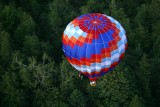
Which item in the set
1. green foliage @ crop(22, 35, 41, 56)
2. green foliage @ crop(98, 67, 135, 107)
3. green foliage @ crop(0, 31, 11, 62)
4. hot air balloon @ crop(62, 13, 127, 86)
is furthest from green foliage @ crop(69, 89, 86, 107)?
green foliage @ crop(0, 31, 11, 62)

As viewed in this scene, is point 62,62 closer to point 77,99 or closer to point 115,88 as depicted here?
point 77,99

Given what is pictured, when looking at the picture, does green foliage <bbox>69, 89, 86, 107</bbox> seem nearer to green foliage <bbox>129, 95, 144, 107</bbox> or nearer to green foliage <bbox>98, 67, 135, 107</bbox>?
green foliage <bbox>98, 67, 135, 107</bbox>

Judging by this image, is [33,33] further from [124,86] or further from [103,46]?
[103,46]

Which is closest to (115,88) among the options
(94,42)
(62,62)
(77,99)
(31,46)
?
(77,99)

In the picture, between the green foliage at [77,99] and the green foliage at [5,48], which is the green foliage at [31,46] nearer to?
the green foliage at [5,48]

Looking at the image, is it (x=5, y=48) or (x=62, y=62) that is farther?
(x=5, y=48)
